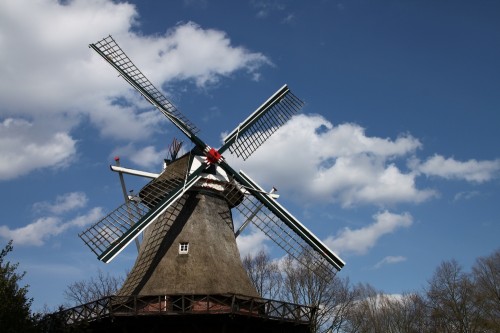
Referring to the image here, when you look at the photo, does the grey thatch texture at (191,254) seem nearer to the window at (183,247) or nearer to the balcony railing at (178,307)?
the window at (183,247)

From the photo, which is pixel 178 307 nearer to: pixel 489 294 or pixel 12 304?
pixel 12 304

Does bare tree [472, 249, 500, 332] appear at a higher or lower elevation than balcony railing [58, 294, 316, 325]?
higher

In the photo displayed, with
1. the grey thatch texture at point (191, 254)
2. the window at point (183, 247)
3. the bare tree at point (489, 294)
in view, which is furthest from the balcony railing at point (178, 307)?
the bare tree at point (489, 294)

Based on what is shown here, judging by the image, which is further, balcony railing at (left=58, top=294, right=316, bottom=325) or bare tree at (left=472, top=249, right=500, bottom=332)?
bare tree at (left=472, top=249, right=500, bottom=332)

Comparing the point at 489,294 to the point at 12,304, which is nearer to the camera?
the point at 12,304

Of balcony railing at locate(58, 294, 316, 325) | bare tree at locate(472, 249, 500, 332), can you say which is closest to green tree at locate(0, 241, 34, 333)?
balcony railing at locate(58, 294, 316, 325)

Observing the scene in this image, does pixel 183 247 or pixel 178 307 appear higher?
pixel 183 247

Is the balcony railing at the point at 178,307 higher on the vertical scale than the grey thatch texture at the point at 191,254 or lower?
lower

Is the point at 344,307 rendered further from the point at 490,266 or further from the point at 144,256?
the point at 144,256

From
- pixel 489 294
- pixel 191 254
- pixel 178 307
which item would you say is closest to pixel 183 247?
pixel 191 254

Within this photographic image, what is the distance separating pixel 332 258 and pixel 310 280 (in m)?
12.9

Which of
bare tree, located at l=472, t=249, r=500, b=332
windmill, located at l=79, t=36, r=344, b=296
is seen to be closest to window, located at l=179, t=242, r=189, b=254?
windmill, located at l=79, t=36, r=344, b=296

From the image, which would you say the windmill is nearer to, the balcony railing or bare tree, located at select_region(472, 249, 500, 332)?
the balcony railing

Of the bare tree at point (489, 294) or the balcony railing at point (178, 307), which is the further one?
the bare tree at point (489, 294)
